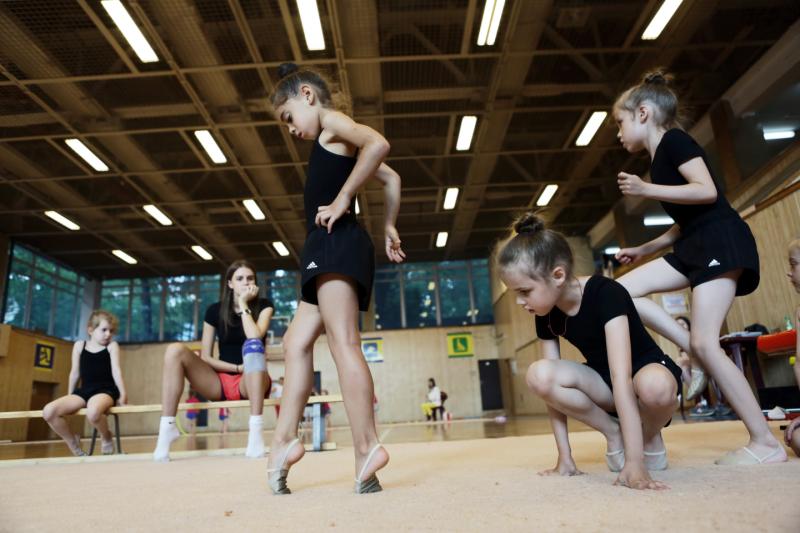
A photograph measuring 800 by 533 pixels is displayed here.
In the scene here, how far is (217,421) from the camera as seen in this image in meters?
16.5

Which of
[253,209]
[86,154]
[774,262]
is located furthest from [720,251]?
[253,209]

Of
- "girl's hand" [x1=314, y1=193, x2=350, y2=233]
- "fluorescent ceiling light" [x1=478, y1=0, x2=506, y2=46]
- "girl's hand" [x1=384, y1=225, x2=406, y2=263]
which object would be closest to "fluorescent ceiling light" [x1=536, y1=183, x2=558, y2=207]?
"fluorescent ceiling light" [x1=478, y1=0, x2=506, y2=46]

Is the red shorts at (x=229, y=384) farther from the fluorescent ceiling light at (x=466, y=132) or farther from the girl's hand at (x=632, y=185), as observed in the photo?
the fluorescent ceiling light at (x=466, y=132)

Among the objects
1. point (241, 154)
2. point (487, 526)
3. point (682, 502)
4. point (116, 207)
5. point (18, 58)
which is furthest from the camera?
point (116, 207)

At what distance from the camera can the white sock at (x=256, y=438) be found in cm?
331

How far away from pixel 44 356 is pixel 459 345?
1182cm

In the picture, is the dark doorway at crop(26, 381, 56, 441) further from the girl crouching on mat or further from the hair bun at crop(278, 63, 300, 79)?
the girl crouching on mat

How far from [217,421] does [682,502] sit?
A: 17.1 metres

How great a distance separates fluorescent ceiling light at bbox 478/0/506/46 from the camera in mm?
6395

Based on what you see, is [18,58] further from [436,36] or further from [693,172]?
[693,172]

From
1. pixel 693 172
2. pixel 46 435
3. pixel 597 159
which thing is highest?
pixel 597 159

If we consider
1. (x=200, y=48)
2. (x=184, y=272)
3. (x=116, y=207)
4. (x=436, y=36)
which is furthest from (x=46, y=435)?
(x=436, y=36)

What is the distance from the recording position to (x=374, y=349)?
17.4 meters

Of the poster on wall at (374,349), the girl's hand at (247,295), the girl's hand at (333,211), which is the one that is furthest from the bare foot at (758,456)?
the poster on wall at (374,349)
